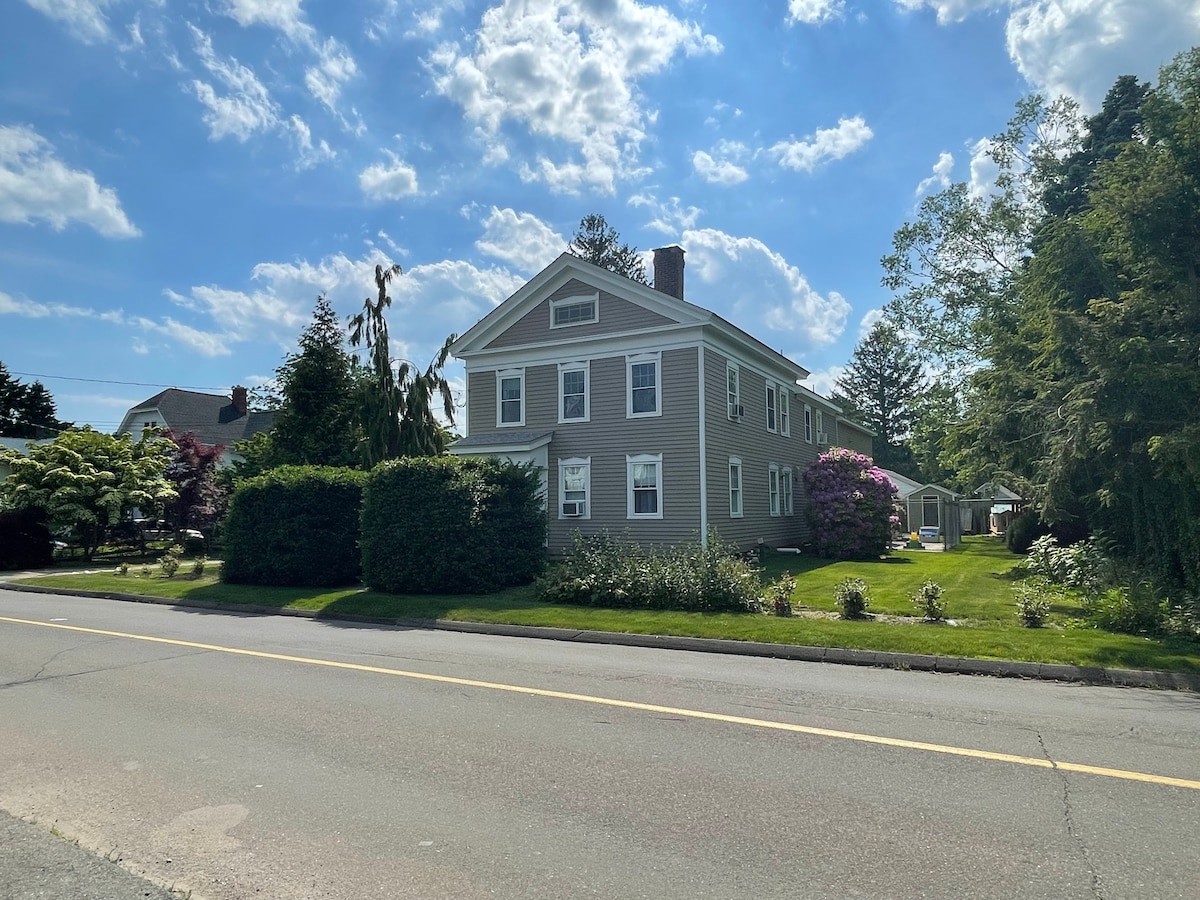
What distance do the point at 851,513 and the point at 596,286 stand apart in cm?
1135

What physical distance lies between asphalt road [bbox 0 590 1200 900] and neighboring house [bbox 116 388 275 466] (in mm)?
46278

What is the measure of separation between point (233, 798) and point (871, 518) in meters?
24.5

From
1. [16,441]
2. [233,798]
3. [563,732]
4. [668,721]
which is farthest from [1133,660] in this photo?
[16,441]

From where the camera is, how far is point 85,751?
6.23 meters

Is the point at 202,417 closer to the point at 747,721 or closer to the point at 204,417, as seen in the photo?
the point at 204,417

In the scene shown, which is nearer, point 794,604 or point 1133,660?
point 1133,660

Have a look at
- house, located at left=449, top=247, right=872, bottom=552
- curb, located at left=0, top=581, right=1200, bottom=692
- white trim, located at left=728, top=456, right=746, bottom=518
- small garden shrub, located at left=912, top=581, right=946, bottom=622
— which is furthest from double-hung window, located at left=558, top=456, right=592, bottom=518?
small garden shrub, located at left=912, top=581, right=946, bottom=622

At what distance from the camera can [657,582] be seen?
14.8 meters

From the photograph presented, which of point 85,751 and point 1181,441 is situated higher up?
point 1181,441

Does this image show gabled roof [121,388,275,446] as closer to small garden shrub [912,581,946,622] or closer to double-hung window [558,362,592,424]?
double-hung window [558,362,592,424]

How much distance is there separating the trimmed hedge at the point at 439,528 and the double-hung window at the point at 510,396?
7.29 meters

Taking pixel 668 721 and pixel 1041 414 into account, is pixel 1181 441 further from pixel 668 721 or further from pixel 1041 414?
pixel 668 721

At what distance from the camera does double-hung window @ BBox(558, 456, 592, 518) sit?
2402 cm

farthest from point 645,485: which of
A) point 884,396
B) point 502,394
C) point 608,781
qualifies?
point 884,396
